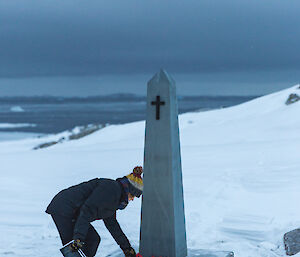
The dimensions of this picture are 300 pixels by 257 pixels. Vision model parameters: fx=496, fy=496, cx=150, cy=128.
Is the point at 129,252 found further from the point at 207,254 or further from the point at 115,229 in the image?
the point at 207,254

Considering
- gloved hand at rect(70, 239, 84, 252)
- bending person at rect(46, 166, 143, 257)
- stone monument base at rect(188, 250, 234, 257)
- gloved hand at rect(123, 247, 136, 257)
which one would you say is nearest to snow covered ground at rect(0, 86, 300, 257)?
gloved hand at rect(123, 247, 136, 257)

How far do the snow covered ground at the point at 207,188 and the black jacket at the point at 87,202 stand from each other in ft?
3.53

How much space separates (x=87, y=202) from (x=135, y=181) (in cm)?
54

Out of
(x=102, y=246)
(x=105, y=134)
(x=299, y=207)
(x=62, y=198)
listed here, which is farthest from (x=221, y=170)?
(x=105, y=134)

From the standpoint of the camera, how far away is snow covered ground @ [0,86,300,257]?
695 centimetres

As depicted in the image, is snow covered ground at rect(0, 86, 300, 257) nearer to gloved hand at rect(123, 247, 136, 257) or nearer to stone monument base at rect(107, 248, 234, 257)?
stone monument base at rect(107, 248, 234, 257)

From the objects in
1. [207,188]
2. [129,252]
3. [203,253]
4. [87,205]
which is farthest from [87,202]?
[207,188]

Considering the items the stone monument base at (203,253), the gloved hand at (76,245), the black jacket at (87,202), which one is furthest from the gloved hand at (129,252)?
the gloved hand at (76,245)

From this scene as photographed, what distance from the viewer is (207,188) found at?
9594 mm

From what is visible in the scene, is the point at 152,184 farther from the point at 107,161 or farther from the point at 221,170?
the point at 107,161

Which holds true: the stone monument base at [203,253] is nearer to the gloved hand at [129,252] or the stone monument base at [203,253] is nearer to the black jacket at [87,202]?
the gloved hand at [129,252]

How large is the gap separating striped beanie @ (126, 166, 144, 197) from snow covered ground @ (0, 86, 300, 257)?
1.05m

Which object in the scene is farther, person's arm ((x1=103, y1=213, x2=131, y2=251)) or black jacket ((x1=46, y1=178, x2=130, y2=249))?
Answer: person's arm ((x1=103, y1=213, x2=131, y2=251))

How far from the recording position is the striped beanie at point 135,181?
16.2 feet
